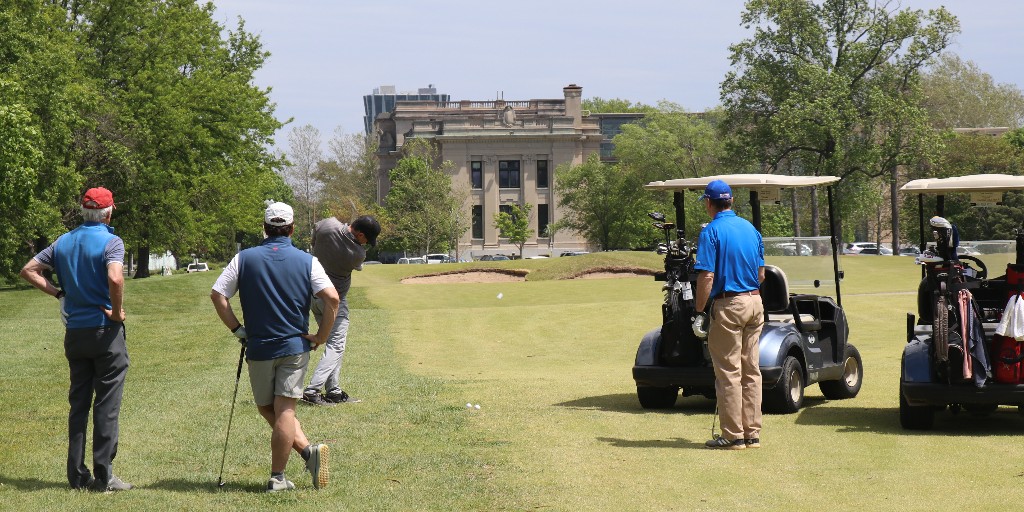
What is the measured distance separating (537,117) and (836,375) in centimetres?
10615

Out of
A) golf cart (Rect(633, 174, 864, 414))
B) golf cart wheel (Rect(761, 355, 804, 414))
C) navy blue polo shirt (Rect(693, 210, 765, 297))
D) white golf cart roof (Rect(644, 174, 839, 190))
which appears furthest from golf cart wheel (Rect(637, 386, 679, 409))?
navy blue polo shirt (Rect(693, 210, 765, 297))

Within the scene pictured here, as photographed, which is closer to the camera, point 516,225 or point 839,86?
point 839,86

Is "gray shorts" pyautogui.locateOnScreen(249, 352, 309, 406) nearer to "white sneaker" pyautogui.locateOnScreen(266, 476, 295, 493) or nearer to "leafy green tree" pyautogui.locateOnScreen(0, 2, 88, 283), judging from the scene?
"white sneaker" pyautogui.locateOnScreen(266, 476, 295, 493)

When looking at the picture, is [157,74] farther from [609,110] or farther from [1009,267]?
[609,110]

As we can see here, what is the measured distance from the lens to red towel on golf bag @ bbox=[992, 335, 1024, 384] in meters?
10.6

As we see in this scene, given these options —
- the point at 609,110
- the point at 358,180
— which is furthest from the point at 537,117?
the point at 609,110

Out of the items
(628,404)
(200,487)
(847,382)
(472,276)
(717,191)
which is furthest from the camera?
(472,276)

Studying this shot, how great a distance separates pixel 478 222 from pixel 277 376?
107 m

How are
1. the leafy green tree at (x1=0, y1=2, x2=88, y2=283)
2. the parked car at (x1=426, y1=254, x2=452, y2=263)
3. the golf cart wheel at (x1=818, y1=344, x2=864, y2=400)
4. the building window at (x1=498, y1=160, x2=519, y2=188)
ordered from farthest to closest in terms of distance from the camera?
the building window at (x1=498, y1=160, x2=519, y2=188)
the parked car at (x1=426, y1=254, x2=452, y2=263)
the leafy green tree at (x1=0, y1=2, x2=88, y2=283)
the golf cart wheel at (x1=818, y1=344, x2=864, y2=400)

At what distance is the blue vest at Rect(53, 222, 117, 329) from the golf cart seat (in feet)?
21.3

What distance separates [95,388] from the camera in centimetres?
885

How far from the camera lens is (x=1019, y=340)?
1057cm

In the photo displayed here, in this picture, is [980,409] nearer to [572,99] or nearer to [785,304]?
[785,304]

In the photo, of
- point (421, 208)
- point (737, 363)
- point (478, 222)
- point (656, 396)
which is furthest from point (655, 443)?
point (478, 222)
